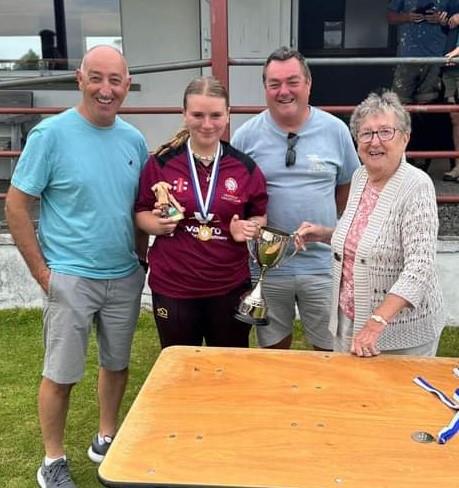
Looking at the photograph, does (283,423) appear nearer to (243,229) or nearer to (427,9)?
(243,229)

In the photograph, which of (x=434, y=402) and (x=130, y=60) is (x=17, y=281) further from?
(x=434, y=402)

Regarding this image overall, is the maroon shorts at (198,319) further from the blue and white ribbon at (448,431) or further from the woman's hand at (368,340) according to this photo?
the blue and white ribbon at (448,431)

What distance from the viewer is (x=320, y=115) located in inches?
111

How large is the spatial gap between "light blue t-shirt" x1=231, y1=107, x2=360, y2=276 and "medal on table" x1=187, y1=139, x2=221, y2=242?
29 cm

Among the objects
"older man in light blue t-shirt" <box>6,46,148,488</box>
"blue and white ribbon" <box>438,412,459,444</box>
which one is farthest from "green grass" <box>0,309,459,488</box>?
"blue and white ribbon" <box>438,412,459,444</box>

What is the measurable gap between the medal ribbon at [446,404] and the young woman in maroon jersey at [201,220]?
783 mm

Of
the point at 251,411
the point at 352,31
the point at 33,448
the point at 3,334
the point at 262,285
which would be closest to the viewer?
the point at 251,411

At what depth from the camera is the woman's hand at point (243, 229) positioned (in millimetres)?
2480

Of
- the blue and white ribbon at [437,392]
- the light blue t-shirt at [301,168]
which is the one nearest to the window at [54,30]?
the light blue t-shirt at [301,168]

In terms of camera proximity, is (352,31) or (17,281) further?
(352,31)

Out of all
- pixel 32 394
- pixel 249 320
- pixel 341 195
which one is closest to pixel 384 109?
pixel 341 195

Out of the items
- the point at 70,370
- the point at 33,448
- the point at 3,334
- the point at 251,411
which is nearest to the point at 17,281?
the point at 3,334

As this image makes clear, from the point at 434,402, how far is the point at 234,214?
101 centimetres

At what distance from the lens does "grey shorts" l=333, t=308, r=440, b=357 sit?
2.38 m
